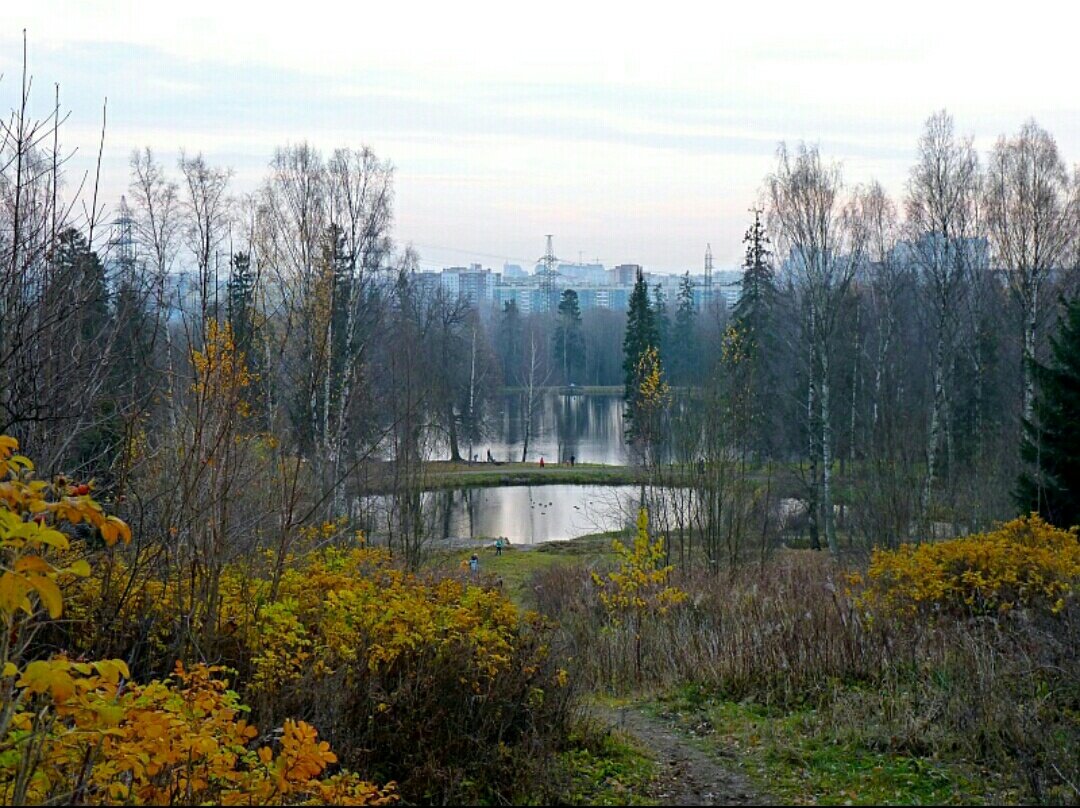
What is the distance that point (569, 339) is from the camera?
7612 centimetres

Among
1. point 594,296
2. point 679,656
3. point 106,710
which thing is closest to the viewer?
point 106,710

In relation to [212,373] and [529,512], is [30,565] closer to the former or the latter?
[212,373]

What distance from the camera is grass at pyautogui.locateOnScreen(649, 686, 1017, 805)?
5402 mm

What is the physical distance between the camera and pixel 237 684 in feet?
18.4

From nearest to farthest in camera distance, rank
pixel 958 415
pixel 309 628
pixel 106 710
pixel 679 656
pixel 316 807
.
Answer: pixel 106 710 < pixel 316 807 < pixel 309 628 < pixel 679 656 < pixel 958 415

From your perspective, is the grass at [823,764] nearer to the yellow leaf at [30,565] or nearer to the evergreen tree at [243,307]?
the evergreen tree at [243,307]

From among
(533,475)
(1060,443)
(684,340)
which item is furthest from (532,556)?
(684,340)

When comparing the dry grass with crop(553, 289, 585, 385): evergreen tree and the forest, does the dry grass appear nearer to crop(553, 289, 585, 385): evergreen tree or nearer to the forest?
the forest

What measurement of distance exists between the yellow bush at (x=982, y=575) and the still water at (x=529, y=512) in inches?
534

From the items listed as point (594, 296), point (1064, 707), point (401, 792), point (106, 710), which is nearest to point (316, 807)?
point (106, 710)

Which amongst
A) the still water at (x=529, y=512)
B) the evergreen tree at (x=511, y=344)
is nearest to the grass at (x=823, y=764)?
the still water at (x=529, y=512)

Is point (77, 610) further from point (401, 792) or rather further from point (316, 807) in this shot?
point (316, 807)

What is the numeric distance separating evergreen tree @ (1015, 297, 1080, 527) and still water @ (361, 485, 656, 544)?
35.1ft

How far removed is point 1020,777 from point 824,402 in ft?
61.6
